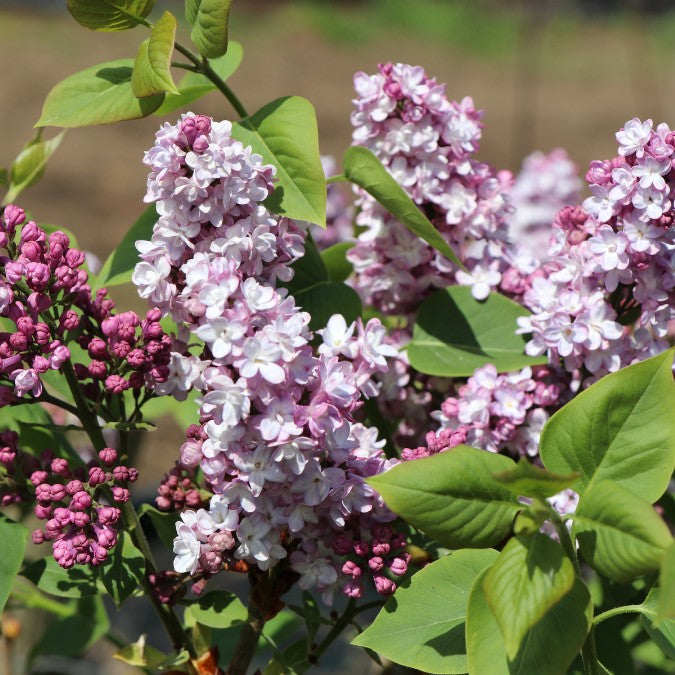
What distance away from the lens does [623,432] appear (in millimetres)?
657

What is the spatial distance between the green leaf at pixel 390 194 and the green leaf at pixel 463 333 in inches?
4.4

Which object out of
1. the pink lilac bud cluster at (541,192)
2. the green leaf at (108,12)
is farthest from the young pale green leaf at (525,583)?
the pink lilac bud cluster at (541,192)

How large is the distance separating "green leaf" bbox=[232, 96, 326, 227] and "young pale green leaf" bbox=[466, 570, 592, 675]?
287 mm

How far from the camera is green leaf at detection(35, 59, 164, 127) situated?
0.73 meters

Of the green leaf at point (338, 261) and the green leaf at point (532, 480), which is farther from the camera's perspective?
the green leaf at point (338, 261)

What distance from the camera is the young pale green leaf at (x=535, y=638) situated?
1.97ft

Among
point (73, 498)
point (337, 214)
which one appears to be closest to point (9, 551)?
point (73, 498)

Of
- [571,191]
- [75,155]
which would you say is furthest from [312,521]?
[75,155]

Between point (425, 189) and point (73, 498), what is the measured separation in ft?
1.27

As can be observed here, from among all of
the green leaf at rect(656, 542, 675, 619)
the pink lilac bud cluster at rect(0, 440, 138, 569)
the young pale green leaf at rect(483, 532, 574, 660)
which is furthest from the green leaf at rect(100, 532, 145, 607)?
the green leaf at rect(656, 542, 675, 619)

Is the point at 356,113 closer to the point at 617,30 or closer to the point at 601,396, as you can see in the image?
the point at 601,396

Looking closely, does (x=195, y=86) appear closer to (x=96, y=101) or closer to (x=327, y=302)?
(x=96, y=101)

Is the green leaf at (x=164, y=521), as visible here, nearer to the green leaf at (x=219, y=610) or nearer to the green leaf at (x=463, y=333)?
the green leaf at (x=219, y=610)

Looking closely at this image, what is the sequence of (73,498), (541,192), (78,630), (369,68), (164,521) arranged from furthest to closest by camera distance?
1. (369,68)
2. (541,192)
3. (78,630)
4. (164,521)
5. (73,498)
